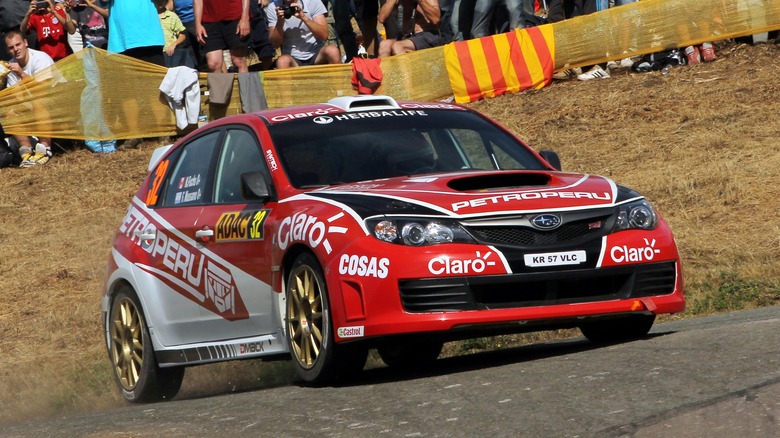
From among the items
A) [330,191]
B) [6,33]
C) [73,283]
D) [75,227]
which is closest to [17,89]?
[6,33]

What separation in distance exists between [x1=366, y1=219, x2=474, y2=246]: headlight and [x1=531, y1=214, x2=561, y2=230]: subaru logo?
0.35 meters

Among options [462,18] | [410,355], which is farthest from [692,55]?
[410,355]

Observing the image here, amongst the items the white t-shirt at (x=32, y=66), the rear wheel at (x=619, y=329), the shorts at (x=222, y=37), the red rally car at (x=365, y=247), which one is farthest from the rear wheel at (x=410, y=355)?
the white t-shirt at (x=32, y=66)

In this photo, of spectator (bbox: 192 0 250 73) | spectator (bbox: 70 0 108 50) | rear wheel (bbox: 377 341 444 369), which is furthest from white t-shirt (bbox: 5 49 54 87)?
rear wheel (bbox: 377 341 444 369)

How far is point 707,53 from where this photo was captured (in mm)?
18734

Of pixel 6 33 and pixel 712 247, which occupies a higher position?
pixel 6 33

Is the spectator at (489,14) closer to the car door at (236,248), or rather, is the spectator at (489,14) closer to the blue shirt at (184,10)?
the blue shirt at (184,10)

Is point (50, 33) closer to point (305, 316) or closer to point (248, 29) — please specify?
point (248, 29)

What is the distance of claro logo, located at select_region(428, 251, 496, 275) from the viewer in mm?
6539

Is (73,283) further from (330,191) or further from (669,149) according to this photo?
(330,191)

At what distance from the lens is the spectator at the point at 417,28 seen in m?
18.5

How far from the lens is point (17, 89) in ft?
59.7

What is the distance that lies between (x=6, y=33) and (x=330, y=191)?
12864mm

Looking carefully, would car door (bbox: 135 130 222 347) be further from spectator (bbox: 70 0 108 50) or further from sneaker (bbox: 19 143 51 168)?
spectator (bbox: 70 0 108 50)
